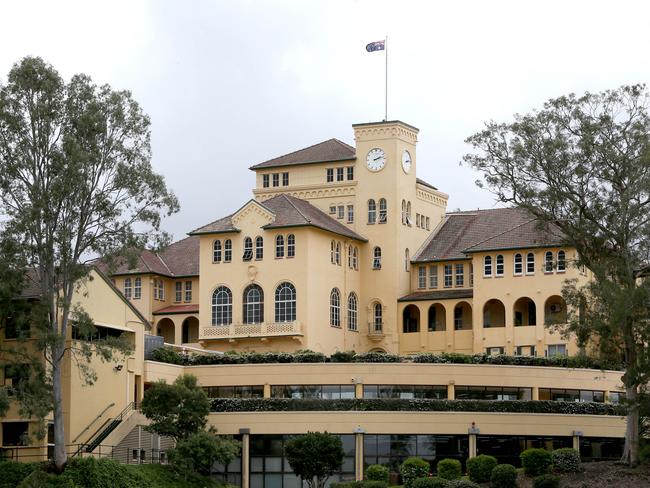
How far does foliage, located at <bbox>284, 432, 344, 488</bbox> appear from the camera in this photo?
67.4m

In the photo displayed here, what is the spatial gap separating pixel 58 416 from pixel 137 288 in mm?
36240

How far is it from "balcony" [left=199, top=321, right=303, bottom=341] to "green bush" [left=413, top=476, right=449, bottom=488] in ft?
76.0

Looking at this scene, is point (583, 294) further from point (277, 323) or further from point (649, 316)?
point (277, 323)

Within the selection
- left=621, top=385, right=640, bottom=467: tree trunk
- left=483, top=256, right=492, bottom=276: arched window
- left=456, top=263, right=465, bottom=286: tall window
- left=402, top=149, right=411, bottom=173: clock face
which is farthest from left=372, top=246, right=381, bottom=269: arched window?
left=621, top=385, right=640, bottom=467: tree trunk

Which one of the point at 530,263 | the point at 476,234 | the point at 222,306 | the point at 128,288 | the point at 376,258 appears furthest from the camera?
the point at 128,288

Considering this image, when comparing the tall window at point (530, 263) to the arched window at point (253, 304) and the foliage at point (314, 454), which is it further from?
the foliage at point (314, 454)

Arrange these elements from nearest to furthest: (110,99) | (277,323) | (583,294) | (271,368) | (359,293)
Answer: (110,99) < (583,294) < (271,368) < (277,323) < (359,293)

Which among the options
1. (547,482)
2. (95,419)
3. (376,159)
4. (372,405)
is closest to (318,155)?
(376,159)

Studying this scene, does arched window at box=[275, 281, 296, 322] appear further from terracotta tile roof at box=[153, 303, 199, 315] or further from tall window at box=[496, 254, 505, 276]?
tall window at box=[496, 254, 505, 276]

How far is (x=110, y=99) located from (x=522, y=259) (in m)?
33.6

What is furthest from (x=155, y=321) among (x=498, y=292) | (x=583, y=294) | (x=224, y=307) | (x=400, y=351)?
(x=583, y=294)

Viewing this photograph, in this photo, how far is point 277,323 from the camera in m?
87.6

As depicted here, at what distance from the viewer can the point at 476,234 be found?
311 feet

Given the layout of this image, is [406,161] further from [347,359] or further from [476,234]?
[347,359]
